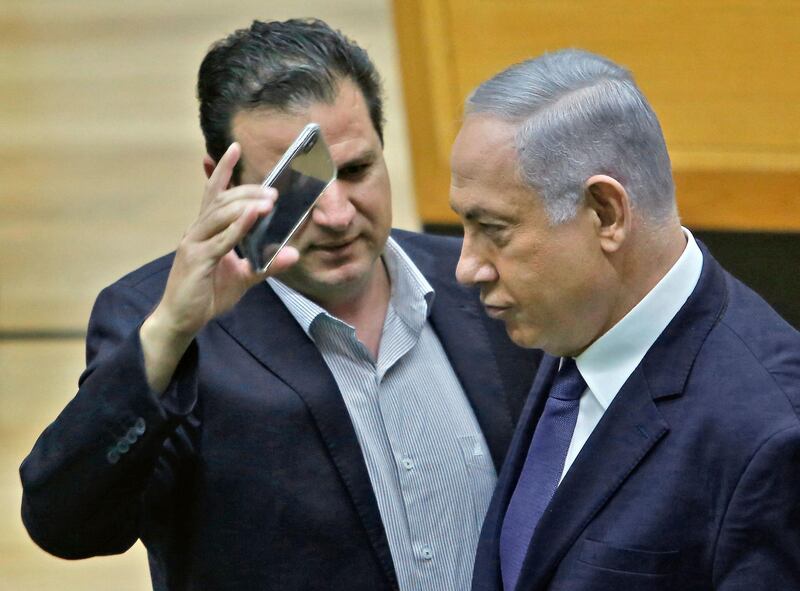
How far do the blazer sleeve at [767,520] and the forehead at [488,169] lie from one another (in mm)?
454

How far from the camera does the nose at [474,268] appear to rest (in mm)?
1938

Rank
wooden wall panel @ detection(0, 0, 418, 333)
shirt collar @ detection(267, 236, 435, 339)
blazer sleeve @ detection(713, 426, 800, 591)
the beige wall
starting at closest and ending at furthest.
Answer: blazer sleeve @ detection(713, 426, 800, 591) < shirt collar @ detection(267, 236, 435, 339) < the beige wall < wooden wall panel @ detection(0, 0, 418, 333)

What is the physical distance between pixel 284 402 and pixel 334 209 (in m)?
0.33

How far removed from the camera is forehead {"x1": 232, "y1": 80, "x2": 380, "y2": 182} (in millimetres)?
2207

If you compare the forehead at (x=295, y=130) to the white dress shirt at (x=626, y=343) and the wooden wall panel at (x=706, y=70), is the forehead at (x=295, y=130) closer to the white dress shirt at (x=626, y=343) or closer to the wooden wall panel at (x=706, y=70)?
the white dress shirt at (x=626, y=343)

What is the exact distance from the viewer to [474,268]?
1.94 meters

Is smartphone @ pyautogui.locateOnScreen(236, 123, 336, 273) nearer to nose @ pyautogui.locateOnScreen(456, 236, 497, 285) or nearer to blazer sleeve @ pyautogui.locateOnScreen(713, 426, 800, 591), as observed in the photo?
nose @ pyautogui.locateOnScreen(456, 236, 497, 285)

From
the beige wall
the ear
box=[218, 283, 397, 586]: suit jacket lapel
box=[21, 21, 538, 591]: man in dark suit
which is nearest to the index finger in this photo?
box=[21, 21, 538, 591]: man in dark suit

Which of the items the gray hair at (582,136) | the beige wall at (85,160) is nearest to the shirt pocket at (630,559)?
the gray hair at (582,136)

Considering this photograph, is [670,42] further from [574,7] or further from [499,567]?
[499,567]

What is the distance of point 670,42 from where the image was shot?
351 centimetres

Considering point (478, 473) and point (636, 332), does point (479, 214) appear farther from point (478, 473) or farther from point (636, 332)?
point (478, 473)

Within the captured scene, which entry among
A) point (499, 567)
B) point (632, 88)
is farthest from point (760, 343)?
point (499, 567)

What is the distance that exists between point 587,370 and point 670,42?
1.79m
